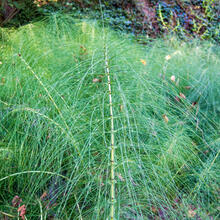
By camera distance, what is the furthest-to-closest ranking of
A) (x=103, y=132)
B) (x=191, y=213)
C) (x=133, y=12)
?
(x=133, y=12) → (x=191, y=213) → (x=103, y=132)

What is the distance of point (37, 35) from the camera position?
290 cm

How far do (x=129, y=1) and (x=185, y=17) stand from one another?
125cm

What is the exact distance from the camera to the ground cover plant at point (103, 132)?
127 cm

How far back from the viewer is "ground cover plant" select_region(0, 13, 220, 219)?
4.17ft

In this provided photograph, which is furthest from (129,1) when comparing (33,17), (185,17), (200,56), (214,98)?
(214,98)

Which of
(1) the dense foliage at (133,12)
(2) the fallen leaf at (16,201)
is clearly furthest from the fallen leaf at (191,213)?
(1) the dense foliage at (133,12)

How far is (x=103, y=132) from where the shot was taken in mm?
1065

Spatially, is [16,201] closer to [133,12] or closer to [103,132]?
→ [103,132]

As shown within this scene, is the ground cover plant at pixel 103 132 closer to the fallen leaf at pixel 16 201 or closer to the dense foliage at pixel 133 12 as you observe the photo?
the fallen leaf at pixel 16 201

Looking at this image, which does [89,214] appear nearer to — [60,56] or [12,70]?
[12,70]

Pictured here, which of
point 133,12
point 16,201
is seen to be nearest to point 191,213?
point 16,201

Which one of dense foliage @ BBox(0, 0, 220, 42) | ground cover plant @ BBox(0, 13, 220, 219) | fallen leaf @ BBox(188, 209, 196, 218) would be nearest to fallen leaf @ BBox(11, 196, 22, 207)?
ground cover plant @ BBox(0, 13, 220, 219)

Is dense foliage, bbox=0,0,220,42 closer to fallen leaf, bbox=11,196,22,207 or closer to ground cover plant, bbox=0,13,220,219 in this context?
ground cover plant, bbox=0,13,220,219

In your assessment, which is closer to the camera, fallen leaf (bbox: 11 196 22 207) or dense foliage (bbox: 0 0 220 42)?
fallen leaf (bbox: 11 196 22 207)
